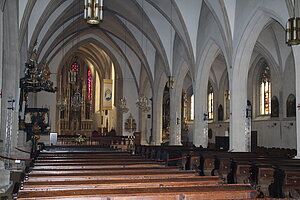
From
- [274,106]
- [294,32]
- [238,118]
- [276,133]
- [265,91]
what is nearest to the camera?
[294,32]

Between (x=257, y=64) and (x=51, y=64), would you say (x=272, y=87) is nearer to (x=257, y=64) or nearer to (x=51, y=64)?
(x=257, y=64)

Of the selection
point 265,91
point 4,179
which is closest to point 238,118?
point 265,91

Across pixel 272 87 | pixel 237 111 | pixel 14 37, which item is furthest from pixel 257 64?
pixel 14 37

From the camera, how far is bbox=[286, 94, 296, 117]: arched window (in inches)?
741

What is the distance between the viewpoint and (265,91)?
74.4ft

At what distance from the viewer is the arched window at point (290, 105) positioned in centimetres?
1883

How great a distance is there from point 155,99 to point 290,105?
11.2 metres

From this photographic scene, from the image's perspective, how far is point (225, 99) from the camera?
88.5ft

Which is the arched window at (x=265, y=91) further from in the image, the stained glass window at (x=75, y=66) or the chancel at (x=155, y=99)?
the stained glass window at (x=75, y=66)

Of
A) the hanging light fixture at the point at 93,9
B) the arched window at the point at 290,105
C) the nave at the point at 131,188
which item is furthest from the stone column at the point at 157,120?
the nave at the point at 131,188

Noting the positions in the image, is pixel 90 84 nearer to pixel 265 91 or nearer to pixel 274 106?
pixel 265 91

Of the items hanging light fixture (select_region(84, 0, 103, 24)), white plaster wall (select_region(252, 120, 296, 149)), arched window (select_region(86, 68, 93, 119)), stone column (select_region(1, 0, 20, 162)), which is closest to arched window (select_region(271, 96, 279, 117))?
white plaster wall (select_region(252, 120, 296, 149))

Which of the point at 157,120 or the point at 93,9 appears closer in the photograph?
the point at 93,9

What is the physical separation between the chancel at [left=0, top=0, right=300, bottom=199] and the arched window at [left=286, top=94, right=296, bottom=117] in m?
0.06
